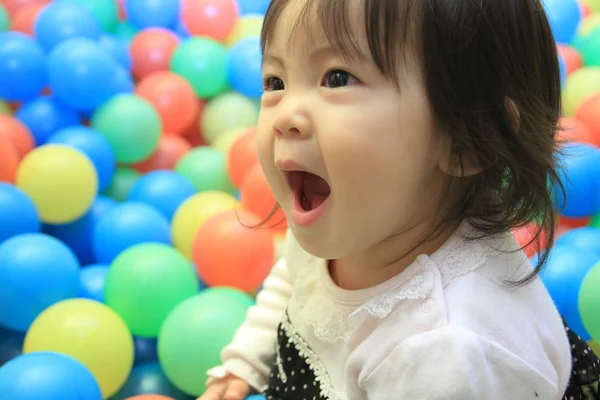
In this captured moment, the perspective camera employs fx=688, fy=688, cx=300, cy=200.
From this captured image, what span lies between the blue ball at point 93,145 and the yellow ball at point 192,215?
0.25 meters

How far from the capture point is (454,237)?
716 mm

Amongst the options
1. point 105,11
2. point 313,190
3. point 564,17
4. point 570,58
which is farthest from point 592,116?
point 105,11

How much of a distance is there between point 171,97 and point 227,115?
0.53 ft

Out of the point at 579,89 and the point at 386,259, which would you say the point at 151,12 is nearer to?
the point at 579,89

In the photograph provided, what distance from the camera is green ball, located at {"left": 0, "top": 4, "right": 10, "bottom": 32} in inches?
71.1

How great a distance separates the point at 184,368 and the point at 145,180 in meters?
0.65

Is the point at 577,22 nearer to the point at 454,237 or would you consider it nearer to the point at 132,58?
the point at 132,58

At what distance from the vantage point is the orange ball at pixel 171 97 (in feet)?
5.75

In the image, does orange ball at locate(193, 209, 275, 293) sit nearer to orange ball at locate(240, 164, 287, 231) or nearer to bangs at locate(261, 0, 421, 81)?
orange ball at locate(240, 164, 287, 231)

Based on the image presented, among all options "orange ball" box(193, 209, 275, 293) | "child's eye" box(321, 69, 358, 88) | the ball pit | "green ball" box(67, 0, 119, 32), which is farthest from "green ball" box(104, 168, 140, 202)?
"child's eye" box(321, 69, 358, 88)

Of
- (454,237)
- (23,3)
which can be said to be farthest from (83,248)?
(454,237)

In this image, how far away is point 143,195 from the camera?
5.05ft

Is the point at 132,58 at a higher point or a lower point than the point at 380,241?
lower

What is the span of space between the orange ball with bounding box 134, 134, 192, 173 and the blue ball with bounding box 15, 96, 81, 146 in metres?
0.20
